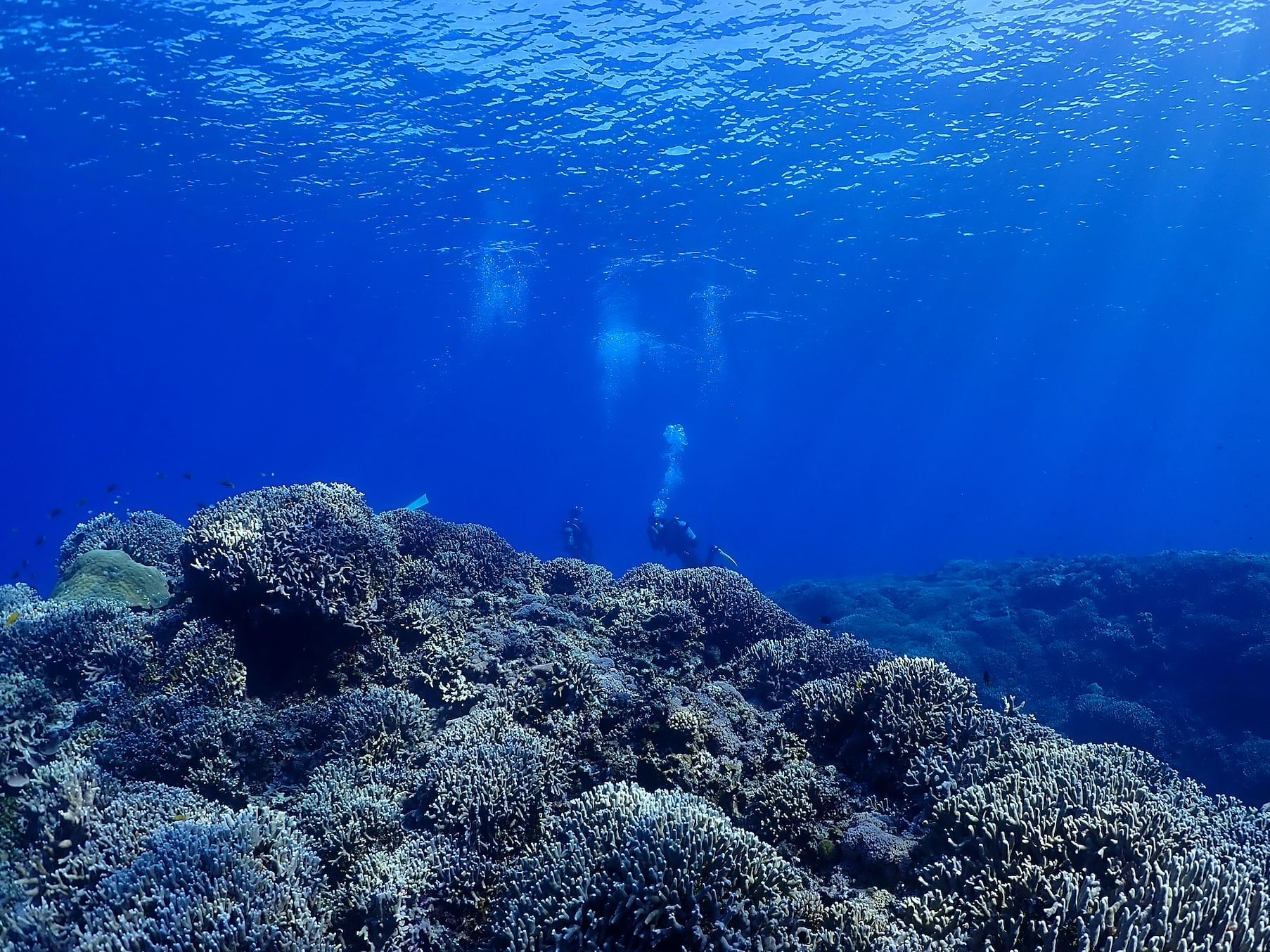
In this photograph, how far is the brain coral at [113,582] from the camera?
8477mm

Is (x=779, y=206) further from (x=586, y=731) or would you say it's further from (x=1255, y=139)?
(x=586, y=731)

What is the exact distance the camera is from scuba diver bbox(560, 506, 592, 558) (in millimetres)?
26453

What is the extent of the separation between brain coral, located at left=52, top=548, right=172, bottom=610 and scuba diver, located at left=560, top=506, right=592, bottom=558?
17298 millimetres

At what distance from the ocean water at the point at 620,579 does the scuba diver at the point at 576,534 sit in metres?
0.62

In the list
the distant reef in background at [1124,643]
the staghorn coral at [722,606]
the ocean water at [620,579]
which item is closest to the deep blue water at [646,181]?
the ocean water at [620,579]

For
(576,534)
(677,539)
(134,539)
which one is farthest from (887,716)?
(576,534)

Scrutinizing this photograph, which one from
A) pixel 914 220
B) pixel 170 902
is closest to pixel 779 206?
pixel 914 220

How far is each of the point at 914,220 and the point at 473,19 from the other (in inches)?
1042

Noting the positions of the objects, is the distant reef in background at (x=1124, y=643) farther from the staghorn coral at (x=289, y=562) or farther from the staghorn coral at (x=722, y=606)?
the staghorn coral at (x=289, y=562)

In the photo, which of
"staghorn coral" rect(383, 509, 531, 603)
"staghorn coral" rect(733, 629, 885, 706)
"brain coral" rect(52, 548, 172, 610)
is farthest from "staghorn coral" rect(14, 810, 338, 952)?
"staghorn coral" rect(733, 629, 885, 706)

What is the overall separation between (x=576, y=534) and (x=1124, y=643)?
58.9 ft

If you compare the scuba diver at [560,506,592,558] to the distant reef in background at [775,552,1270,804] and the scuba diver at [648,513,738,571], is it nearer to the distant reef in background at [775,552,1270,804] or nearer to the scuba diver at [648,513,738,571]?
the scuba diver at [648,513,738,571]

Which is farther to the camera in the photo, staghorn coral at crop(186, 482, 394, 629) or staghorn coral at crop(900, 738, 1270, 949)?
staghorn coral at crop(186, 482, 394, 629)

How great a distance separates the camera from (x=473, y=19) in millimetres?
20797
